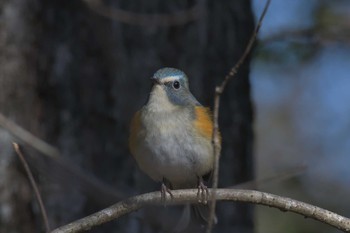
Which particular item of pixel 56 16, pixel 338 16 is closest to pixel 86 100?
pixel 56 16

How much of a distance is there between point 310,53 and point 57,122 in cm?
242

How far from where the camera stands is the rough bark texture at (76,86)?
4758 millimetres

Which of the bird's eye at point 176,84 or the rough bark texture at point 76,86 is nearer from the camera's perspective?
the bird's eye at point 176,84

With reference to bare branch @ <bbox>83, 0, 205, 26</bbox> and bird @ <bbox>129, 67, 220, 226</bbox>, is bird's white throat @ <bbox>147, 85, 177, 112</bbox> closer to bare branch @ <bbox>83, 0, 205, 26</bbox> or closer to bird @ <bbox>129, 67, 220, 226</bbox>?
bird @ <bbox>129, 67, 220, 226</bbox>

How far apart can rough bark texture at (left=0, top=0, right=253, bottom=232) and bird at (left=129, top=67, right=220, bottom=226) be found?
640 mm

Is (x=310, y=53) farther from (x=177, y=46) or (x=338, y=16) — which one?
(x=177, y=46)

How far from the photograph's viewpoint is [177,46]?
5160mm

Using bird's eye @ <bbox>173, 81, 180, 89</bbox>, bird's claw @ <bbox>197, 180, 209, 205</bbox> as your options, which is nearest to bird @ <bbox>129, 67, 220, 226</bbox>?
bird's eye @ <bbox>173, 81, 180, 89</bbox>

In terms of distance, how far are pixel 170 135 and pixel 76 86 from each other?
1.04 meters

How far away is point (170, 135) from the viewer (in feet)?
13.3

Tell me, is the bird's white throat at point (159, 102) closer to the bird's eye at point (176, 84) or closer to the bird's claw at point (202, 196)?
the bird's eye at point (176, 84)

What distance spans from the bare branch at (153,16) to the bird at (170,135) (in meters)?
0.68

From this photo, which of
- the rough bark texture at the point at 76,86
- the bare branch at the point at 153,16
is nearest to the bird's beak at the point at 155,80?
the bare branch at the point at 153,16

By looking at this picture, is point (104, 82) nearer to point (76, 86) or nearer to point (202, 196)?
point (76, 86)
